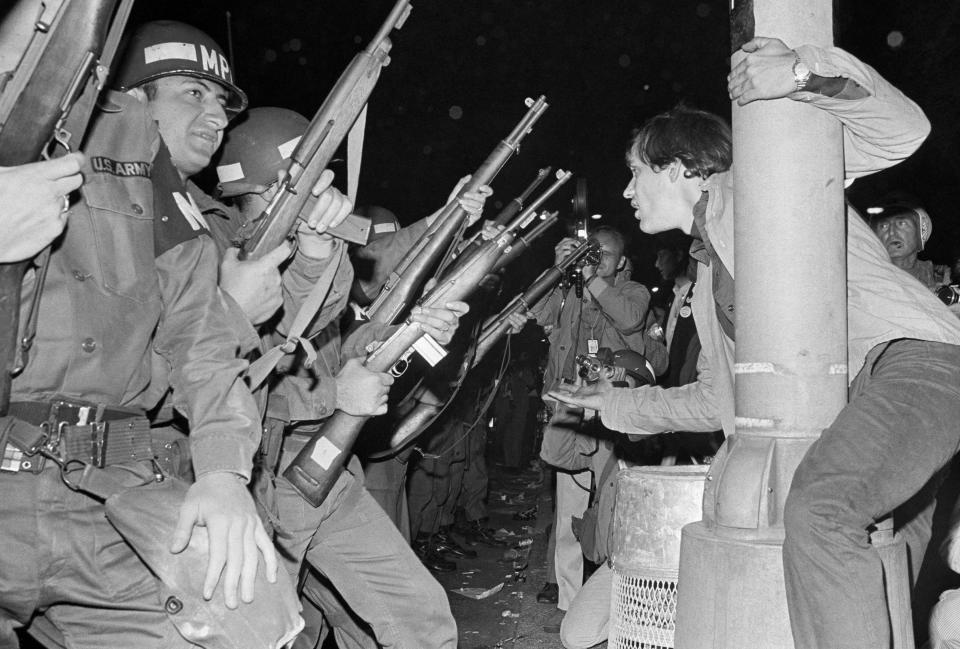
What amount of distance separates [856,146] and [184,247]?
1945 millimetres

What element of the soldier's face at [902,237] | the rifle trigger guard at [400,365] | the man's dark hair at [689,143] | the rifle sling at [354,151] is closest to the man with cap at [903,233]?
the soldier's face at [902,237]

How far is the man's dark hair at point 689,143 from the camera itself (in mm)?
3492

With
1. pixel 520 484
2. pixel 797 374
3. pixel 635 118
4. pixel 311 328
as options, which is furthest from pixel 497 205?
pixel 797 374

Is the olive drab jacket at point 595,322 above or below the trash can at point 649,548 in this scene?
above

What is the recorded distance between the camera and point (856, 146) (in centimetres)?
260

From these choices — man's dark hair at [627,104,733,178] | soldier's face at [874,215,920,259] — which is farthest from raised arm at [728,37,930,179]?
soldier's face at [874,215,920,259]

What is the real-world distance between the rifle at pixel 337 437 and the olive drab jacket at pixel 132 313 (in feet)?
4.00

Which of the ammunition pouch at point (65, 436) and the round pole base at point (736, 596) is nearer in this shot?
the ammunition pouch at point (65, 436)

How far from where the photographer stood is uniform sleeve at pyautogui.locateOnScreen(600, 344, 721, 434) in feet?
11.0

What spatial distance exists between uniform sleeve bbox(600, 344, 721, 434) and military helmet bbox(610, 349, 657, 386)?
1.70m

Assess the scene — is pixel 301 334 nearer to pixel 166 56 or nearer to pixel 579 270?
pixel 166 56

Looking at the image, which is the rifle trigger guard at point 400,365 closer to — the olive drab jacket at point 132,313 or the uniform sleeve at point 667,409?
the uniform sleeve at point 667,409

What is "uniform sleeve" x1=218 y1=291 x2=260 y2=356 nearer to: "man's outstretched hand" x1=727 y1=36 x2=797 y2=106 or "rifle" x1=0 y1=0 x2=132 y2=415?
"rifle" x1=0 y1=0 x2=132 y2=415

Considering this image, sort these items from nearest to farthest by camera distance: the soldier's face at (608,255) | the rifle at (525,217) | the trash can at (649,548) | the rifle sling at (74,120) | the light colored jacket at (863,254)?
1. the rifle sling at (74,120)
2. the light colored jacket at (863,254)
3. the trash can at (649,548)
4. the rifle at (525,217)
5. the soldier's face at (608,255)
